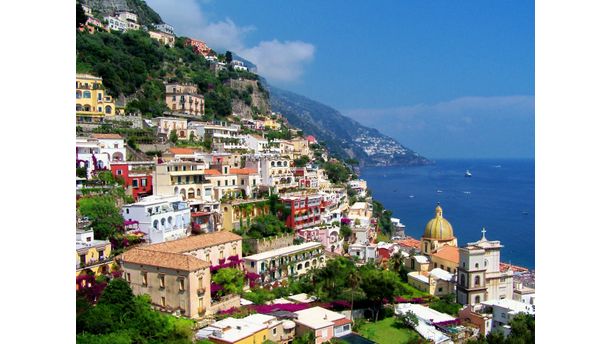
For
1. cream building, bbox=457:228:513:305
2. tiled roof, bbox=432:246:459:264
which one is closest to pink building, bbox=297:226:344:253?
tiled roof, bbox=432:246:459:264

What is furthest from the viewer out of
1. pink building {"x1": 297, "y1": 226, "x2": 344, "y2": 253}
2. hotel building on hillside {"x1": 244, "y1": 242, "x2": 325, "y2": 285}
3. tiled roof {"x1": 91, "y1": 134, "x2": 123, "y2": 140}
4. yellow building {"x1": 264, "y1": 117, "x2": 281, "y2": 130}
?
yellow building {"x1": 264, "y1": 117, "x2": 281, "y2": 130}

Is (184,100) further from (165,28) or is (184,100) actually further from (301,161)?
(165,28)

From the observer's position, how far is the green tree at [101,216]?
40.9ft

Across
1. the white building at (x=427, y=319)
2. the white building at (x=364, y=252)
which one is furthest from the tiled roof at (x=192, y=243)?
the white building at (x=364, y=252)

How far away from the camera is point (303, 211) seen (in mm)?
18609

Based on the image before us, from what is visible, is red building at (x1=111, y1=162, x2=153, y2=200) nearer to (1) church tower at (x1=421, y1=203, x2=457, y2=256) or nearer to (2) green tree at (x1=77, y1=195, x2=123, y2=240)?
(2) green tree at (x1=77, y1=195, x2=123, y2=240)

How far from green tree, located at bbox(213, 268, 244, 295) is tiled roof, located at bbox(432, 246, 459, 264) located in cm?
794

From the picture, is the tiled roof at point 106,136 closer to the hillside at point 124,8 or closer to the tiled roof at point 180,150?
the tiled roof at point 180,150

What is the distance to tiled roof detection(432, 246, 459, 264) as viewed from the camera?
1750 cm

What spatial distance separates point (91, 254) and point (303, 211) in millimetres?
8430

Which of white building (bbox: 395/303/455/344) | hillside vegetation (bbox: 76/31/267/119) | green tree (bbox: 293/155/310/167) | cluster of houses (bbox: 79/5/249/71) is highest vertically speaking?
cluster of houses (bbox: 79/5/249/71)

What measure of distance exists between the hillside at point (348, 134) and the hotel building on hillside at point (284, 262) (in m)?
64.9
